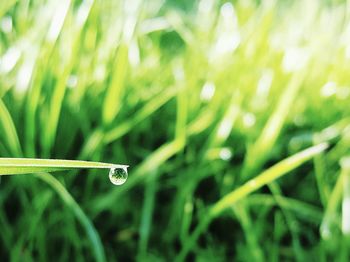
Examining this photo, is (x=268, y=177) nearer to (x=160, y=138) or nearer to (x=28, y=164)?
(x=160, y=138)

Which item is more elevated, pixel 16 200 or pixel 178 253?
pixel 16 200

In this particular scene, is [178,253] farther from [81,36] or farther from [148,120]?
[81,36]

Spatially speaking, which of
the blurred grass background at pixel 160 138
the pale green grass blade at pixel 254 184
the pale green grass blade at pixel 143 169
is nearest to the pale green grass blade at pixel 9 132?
the blurred grass background at pixel 160 138

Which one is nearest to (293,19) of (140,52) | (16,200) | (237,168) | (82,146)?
(140,52)

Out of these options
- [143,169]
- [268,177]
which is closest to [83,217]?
[143,169]

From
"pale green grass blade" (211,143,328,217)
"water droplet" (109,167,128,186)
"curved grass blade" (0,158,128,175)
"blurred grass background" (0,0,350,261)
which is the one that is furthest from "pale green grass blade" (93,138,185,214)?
"curved grass blade" (0,158,128,175)

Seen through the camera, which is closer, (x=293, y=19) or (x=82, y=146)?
(x=82, y=146)

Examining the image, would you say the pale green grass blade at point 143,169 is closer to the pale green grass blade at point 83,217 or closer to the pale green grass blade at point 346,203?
the pale green grass blade at point 83,217
